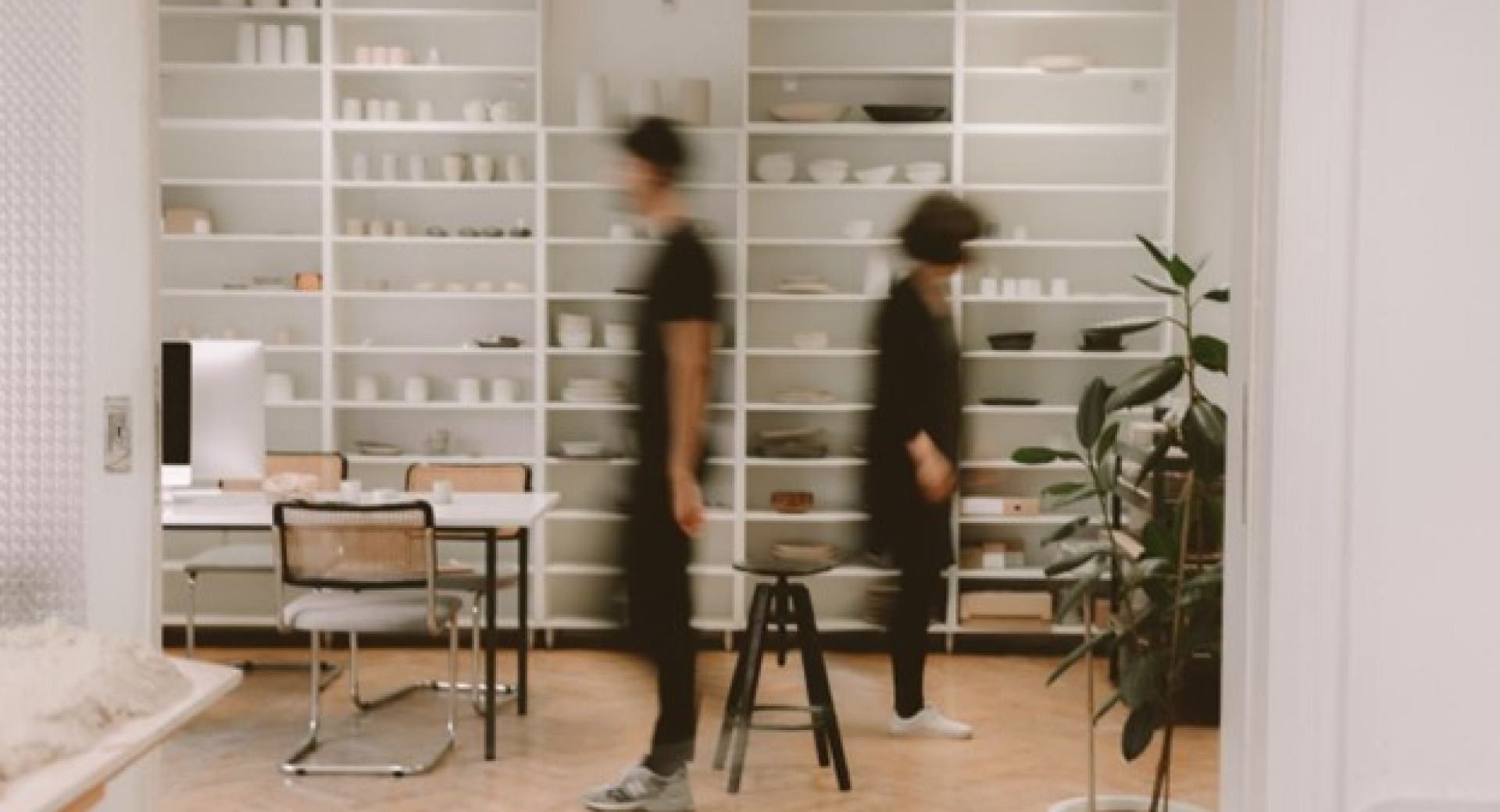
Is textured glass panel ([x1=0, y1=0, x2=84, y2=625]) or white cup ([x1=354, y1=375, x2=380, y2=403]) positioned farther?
white cup ([x1=354, y1=375, x2=380, y2=403])

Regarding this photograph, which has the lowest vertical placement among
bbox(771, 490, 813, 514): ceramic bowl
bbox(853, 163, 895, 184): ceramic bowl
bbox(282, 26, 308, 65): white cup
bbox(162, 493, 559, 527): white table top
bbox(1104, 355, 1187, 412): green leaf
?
bbox(771, 490, 813, 514): ceramic bowl

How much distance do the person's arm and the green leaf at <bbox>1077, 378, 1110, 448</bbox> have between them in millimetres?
985

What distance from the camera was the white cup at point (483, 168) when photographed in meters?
7.55

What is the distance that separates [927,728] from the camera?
5.75 metres

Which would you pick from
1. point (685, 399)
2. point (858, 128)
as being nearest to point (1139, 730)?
point (685, 399)

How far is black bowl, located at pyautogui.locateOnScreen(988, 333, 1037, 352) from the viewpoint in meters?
7.51

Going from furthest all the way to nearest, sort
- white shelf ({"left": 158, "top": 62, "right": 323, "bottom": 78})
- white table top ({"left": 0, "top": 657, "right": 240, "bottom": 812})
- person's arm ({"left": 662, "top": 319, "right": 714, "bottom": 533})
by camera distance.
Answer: white shelf ({"left": 158, "top": 62, "right": 323, "bottom": 78}) < person's arm ({"left": 662, "top": 319, "right": 714, "bottom": 533}) < white table top ({"left": 0, "top": 657, "right": 240, "bottom": 812})

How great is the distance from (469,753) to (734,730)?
88 centimetres

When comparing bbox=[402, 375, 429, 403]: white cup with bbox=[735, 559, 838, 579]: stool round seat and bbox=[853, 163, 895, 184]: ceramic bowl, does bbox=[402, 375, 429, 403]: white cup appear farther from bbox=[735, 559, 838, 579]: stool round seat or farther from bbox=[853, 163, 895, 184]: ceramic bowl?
bbox=[735, 559, 838, 579]: stool round seat

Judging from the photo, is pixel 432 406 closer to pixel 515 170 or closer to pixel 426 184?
pixel 426 184

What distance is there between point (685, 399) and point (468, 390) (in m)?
3.46

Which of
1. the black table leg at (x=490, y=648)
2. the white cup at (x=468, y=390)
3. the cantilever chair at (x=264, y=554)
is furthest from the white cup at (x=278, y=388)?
the black table leg at (x=490, y=648)

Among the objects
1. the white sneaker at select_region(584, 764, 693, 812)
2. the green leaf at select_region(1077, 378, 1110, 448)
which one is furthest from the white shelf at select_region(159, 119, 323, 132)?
the green leaf at select_region(1077, 378, 1110, 448)

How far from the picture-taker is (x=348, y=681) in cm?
661
